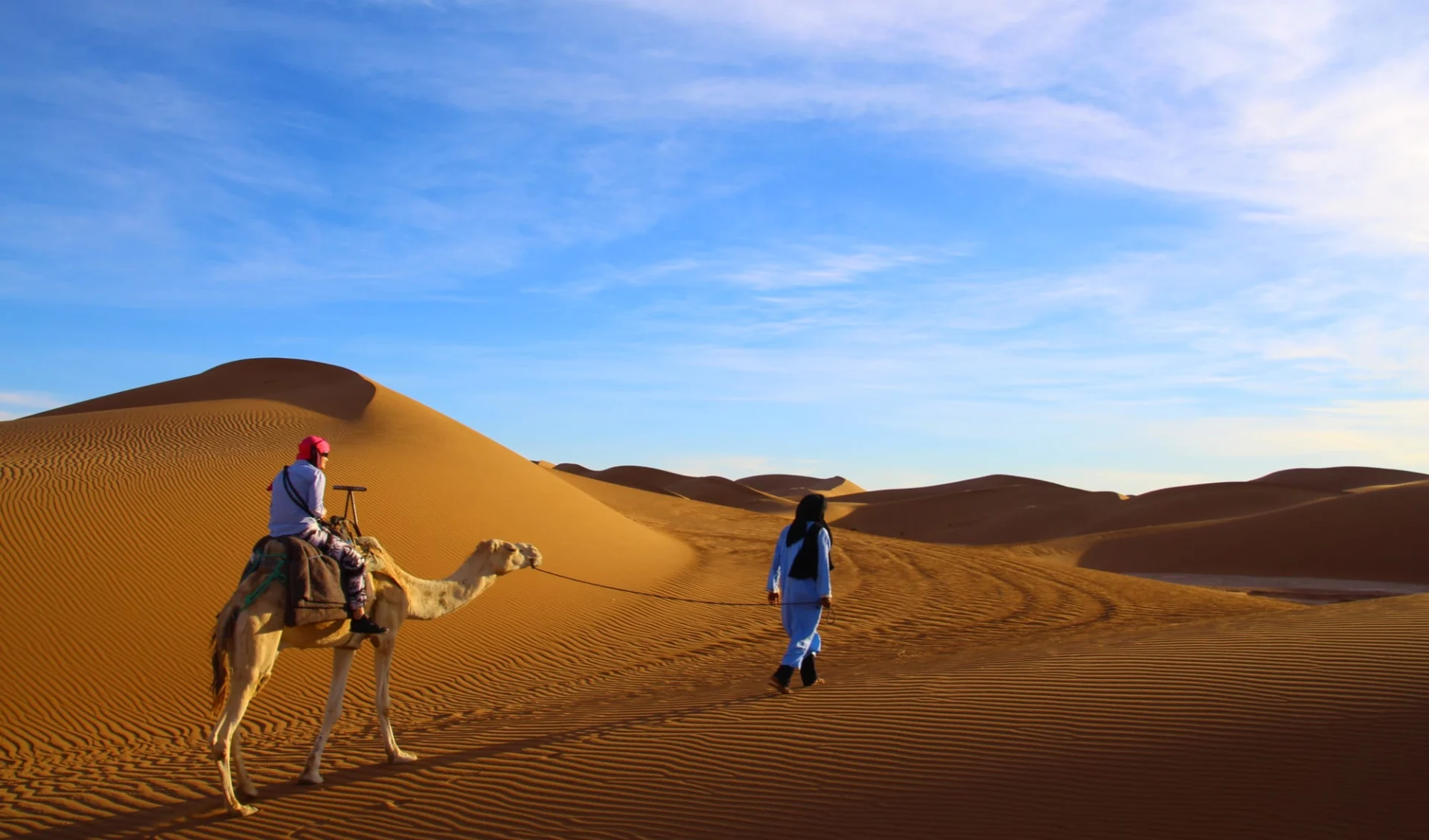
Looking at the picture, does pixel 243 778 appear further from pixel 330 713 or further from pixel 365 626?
pixel 365 626

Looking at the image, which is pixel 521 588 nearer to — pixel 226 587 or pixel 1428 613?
pixel 226 587

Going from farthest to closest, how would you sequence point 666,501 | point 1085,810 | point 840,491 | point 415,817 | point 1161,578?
point 840,491
point 666,501
point 1161,578
point 415,817
point 1085,810

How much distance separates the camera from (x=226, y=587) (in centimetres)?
1580

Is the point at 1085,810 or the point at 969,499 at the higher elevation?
the point at 969,499

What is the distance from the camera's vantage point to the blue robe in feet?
32.9

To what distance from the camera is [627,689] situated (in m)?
12.9

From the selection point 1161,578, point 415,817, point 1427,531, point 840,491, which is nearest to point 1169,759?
point 415,817

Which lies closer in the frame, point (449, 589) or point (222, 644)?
point (222, 644)

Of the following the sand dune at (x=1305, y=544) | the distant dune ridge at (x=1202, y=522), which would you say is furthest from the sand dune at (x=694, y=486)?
the sand dune at (x=1305, y=544)

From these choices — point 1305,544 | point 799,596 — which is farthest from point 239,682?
point 1305,544

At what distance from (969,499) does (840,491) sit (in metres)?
53.1

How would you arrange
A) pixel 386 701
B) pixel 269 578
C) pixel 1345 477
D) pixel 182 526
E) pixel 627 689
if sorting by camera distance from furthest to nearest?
pixel 1345 477, pixel 182 526, pixel 627 689, pixel 386 701, pixel 269 578

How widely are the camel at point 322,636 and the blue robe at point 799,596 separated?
2.48 meters

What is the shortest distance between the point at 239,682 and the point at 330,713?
0.99m
